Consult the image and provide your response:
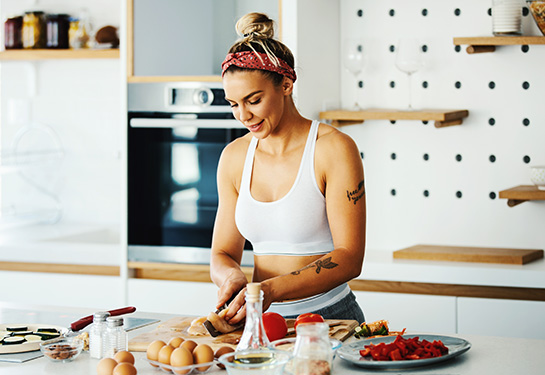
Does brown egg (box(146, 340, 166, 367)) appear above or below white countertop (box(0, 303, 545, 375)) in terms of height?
above

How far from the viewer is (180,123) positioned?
3.16 metres

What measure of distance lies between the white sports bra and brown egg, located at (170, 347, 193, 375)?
0.66 metres

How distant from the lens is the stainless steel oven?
10.3 feet

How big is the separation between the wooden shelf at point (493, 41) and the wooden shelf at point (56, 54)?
158 cm

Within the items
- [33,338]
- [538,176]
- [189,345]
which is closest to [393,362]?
[189,345]

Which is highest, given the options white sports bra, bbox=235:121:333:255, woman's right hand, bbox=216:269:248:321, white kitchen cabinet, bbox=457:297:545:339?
white sports bra, bbox=235:121:333:255

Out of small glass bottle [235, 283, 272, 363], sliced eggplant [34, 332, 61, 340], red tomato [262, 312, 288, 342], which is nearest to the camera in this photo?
small glass bottle [235, 283, 272, 363]

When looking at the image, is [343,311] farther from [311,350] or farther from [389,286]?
[389,286]

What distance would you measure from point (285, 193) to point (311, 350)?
2.61 ft

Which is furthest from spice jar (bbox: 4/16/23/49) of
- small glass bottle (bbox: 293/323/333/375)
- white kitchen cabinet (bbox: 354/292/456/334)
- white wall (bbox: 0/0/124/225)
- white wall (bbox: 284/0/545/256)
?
small glass bottle (bbox: 293/323/333/375)

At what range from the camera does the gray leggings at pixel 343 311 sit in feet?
6.50

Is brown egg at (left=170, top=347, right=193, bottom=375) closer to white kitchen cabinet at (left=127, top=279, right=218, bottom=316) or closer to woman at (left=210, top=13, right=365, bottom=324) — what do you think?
woman at (left=210, top=13, right=365, bottom=324)

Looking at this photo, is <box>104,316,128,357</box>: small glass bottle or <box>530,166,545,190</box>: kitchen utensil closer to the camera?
<box>104,316,128,357</box>: small glass bottle

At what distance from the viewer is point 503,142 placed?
314 centimetres
